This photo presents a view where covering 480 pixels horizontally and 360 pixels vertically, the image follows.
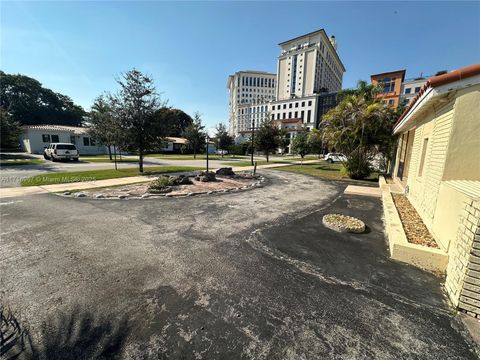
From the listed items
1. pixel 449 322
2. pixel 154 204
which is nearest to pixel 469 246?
pixel 449 322

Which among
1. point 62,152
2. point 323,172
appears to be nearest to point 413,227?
point 323,172

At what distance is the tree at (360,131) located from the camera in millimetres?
12375

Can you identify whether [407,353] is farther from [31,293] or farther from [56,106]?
[56,106]

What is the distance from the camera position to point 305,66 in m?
81.3

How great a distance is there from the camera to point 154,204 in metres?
7.08

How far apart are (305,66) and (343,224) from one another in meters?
92.1

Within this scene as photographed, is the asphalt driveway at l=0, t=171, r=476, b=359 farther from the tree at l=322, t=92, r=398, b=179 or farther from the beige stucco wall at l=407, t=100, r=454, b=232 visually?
the tree at l=322, t=92, r=398, b=179

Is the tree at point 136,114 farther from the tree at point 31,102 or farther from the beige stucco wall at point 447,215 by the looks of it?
the tree at point 31,102

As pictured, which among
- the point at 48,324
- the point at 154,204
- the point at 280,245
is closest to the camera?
the point at 48,324

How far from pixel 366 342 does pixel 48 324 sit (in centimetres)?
336

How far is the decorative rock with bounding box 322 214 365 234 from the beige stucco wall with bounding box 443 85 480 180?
1914 mm

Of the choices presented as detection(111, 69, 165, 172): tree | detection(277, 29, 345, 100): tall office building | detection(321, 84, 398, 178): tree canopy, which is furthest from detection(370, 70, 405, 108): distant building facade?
detection(111, 69, 165, 172): tree

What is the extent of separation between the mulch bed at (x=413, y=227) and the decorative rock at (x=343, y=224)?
0.88m

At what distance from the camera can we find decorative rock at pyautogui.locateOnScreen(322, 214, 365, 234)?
A: 492cm
